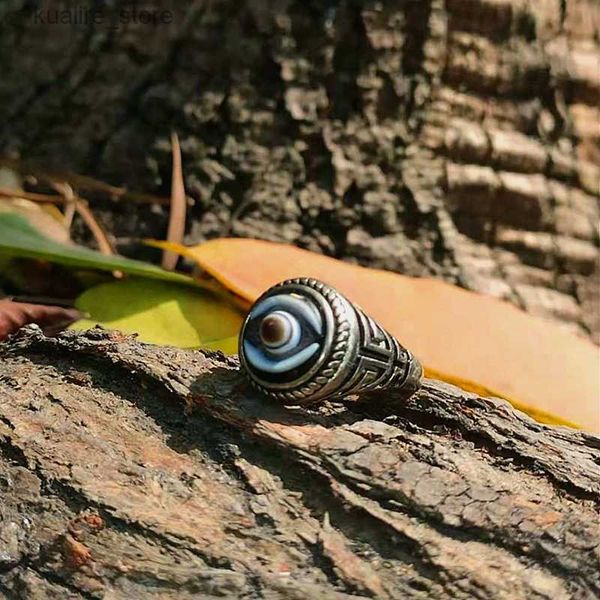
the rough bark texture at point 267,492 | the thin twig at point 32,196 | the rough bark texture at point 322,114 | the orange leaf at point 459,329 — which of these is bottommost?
the rough bark texture at point 267,492

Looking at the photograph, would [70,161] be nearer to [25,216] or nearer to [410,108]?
[25,216]

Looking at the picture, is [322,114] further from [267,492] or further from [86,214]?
[267,492]

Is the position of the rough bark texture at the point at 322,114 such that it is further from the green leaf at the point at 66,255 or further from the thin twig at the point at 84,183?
the green leaf at the point at 66,255

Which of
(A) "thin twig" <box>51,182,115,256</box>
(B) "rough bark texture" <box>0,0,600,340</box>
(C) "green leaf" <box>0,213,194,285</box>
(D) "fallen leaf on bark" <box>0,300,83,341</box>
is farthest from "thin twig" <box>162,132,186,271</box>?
(D) "fallen leaf on bark" <box>0,300,83,341</box>

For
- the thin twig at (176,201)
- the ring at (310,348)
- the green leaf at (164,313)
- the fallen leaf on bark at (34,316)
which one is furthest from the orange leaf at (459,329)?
the ring at (310,348)

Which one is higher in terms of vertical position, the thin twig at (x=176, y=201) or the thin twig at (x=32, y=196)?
the thin twig at (x=176, y=201)

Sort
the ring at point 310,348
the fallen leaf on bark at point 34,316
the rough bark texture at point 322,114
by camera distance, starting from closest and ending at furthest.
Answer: the ring at point 310,348 → the fallen leaf on bark at point 34,316 → the rough bark texture at point 322,114
